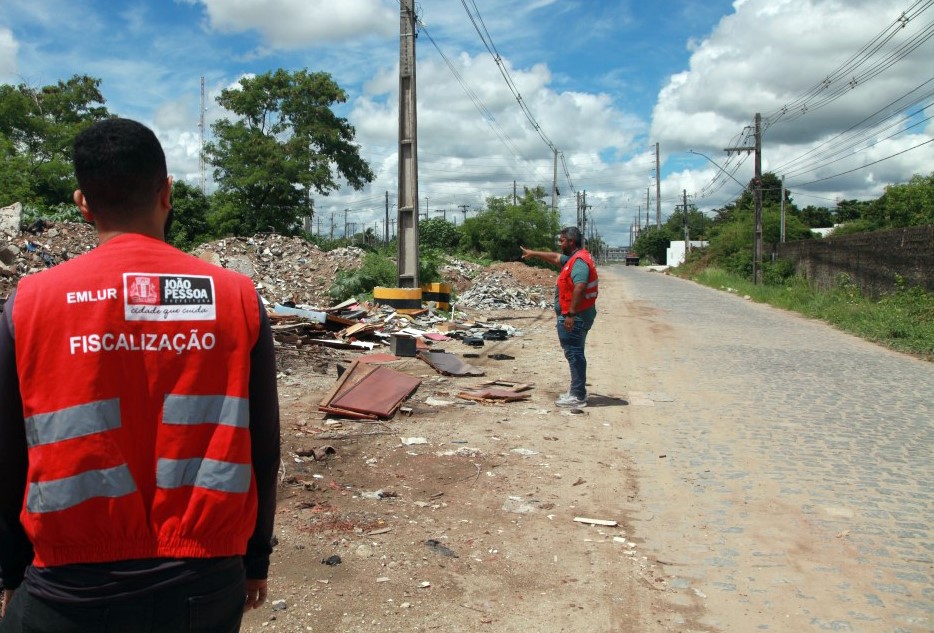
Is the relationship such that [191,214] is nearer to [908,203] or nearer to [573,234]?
[573,234]

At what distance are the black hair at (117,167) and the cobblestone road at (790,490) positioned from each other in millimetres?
3108

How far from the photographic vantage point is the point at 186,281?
168 centimetres

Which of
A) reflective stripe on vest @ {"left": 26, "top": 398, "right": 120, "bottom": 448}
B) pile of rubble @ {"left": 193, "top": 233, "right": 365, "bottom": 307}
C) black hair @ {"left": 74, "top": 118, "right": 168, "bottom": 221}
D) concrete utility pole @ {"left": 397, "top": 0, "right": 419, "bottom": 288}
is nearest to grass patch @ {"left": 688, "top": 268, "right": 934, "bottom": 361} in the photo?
concrete utility pole @ {"left": 397, "top": 0, "right": 419, "bottom": 288}

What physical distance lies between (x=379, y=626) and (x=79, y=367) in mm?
2360

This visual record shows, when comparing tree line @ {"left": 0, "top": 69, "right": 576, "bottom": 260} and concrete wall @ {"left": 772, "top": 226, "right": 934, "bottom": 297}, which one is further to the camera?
tree line @ {"left": 0, "top": 69, "right": 576, "bottom": 260}

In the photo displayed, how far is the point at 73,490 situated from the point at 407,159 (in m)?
16.2

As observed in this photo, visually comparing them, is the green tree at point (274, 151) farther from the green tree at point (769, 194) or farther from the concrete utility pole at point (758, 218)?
the green tree at point (769, 194)

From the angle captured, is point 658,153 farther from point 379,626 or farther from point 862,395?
point 379,626

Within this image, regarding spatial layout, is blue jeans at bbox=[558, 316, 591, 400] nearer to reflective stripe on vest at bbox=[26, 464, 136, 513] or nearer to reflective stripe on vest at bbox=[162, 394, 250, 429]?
reflective stripe on vest at bbox=[162, 394, 250, 429]

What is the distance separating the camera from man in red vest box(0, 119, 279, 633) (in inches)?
61.8

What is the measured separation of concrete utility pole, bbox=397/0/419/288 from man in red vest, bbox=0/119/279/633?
15.3 metres

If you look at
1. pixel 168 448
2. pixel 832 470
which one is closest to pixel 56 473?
pixel 168 448

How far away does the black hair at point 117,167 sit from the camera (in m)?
1.71

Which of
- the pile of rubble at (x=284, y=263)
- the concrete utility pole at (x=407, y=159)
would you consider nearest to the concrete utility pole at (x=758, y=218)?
the pile of rubble at (x=284, y=263)
